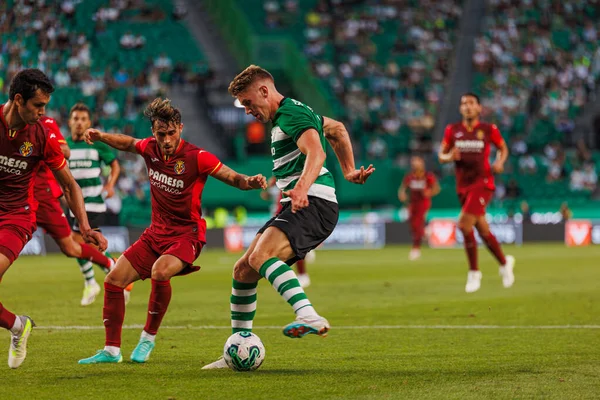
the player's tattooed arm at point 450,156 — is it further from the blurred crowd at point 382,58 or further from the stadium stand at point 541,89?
the blurred crowd at point 382,58

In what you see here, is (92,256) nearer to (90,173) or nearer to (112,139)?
(90,173)

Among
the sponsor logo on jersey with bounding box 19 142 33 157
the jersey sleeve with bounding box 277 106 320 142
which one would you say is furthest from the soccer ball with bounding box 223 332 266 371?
the sponsor logo on jersey with bounding box 19 142 33 157

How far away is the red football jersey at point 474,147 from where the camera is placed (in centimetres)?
1394

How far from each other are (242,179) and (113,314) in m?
1.45

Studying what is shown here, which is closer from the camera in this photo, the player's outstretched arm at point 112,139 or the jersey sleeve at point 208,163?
the player's outstretched arm at point 112,139

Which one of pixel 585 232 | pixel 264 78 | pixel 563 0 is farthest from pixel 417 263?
pixel 563 0

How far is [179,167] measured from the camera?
762cm

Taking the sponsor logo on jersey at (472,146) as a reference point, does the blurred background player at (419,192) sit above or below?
below

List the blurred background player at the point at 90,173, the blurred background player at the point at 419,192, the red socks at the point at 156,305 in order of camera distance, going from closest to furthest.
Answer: the red socks at the point at 156,305 → the blurred background player at the point at 90,173 → the blurred background player at the point at 419,192

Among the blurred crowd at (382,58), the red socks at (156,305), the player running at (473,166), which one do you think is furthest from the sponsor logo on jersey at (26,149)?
the blurred crowd at (382,58)

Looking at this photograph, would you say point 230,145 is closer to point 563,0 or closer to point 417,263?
point 417,263

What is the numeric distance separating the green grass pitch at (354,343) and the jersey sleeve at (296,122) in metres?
1.68

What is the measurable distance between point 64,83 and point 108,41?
349 centimetres

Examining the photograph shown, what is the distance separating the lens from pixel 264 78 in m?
6.97
